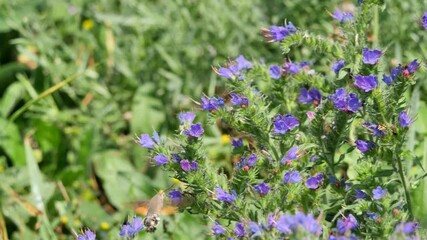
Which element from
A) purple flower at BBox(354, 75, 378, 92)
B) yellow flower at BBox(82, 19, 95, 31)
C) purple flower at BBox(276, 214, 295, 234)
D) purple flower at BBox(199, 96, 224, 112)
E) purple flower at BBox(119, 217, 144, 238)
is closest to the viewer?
purple flower at BBox(276, 214, 295, 234)

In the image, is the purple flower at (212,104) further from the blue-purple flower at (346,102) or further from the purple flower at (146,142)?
the blue-purple flower at (346,102)

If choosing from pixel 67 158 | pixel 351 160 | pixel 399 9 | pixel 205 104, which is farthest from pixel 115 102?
pixel 205 104

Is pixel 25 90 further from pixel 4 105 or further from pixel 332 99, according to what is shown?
pixel 332 99

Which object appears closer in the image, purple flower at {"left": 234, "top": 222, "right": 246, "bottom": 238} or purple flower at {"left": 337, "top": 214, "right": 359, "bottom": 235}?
purple flower at {"left": 337, "top": 214, "right": 359, "bottom": 235}

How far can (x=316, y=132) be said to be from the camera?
2184 mm

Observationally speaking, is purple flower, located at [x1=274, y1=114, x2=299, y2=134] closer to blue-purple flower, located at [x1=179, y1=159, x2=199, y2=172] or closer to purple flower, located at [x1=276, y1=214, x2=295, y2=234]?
blue-purple flower, located at [x1=179, y1=159, x2=199, y2=172]

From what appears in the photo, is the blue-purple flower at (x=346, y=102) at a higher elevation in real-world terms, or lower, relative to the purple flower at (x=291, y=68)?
higher

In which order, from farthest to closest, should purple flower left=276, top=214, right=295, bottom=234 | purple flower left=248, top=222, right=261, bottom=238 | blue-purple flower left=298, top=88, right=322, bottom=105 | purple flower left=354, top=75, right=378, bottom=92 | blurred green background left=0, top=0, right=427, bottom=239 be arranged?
1. blurred green background left=0, top=0, right=427, bottom=239
2. blue-purple flower left=298, top=88, right=322, bottom=105
3. purple flower left=354, top=75, right=378, bottom=92
4. purple flower left=248, top=222, right=261, bottom=238
5. purple flower left=276, top=214, right=295, bottom=234

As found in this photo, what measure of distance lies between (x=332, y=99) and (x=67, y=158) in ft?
8.22

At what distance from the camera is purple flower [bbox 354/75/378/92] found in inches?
80.2

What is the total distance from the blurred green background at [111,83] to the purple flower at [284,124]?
152 cm

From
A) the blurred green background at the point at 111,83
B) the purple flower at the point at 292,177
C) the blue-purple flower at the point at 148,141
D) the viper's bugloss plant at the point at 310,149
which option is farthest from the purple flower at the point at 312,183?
the blurred green background at the point at 111,83

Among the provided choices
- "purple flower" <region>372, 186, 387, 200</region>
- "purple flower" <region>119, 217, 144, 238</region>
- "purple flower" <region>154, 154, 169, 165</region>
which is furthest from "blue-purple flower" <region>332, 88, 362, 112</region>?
"purple flower" <region>119, 217, 144, 238</region>

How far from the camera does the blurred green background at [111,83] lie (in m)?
3.71
